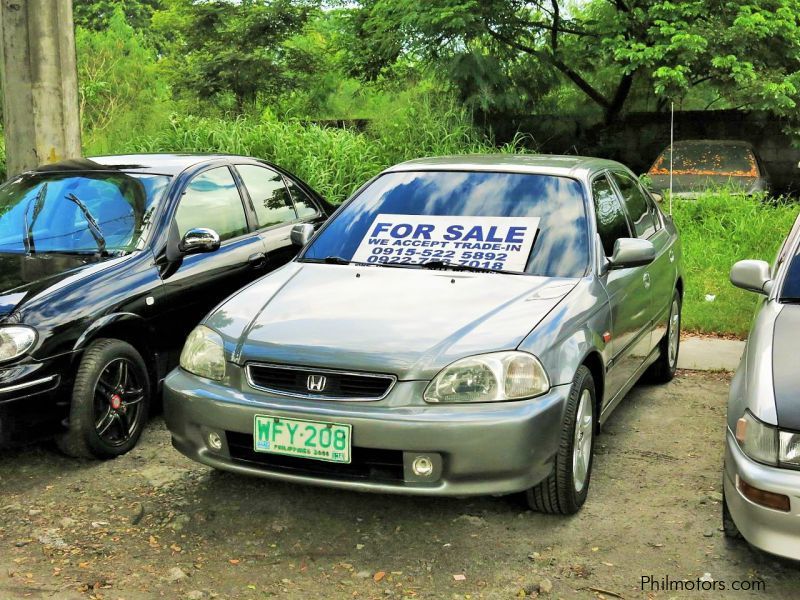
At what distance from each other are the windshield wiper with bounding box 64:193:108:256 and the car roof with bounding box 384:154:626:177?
5.32 feet

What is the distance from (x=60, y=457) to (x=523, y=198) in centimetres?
268

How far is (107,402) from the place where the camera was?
444 cm

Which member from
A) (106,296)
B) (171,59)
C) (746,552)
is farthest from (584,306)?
(171,59)

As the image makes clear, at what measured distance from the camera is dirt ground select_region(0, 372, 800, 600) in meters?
3.20

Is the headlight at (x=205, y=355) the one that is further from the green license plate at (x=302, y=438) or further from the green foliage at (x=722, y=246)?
the green foliage at (x=722, y=246)

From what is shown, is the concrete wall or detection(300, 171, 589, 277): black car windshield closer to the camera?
detection(300, 171, 589, 277): black car windshield

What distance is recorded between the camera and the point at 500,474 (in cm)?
326

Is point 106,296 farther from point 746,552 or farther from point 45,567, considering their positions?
point 746,552

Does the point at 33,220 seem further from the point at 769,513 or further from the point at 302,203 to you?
the point at 769,513

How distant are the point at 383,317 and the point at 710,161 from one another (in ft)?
31.3

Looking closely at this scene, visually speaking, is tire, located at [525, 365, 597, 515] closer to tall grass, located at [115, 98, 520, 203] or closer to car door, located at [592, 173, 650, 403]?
car door, located at [592, 173, 650, 403]

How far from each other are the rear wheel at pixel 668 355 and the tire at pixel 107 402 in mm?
3144

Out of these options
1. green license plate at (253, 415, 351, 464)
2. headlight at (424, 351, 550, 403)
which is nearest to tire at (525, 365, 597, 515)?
headlight at (424, 351, 550, 403)

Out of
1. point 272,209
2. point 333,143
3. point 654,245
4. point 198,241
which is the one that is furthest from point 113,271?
point 333,143
